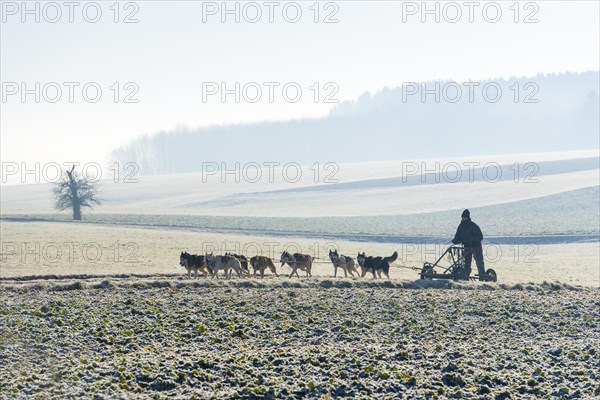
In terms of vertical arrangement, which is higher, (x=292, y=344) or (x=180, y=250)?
(x=180, y=250)

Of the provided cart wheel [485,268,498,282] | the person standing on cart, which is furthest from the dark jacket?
cart wheel [485,268,498,282]

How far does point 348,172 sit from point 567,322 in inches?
4636

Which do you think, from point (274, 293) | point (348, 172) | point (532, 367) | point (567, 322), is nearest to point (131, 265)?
point (274, 293)

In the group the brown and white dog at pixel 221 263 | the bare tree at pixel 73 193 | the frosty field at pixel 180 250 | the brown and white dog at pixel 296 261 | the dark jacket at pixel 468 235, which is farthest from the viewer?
the bare tree at pixel 73 193

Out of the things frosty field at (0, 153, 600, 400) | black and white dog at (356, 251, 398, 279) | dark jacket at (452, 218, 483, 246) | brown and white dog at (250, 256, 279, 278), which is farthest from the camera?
black and white dog at (356, 251, 398, 279)

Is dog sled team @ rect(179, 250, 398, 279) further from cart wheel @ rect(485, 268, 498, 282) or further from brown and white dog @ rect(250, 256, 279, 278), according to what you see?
cart wheel @ rect(485, 268, 498, 282)

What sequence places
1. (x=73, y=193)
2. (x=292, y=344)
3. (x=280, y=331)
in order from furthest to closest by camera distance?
1. (x=73, y=193)
2. (x=280, y=331)
3. (x=292, y=344)

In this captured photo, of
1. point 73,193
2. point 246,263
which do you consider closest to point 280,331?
point 246,263

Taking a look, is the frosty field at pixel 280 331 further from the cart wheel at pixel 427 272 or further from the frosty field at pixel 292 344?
the cart wheel at pixel 427 272

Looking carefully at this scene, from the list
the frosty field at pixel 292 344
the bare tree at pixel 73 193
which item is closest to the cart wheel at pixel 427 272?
the frosty field at pixel 292 344

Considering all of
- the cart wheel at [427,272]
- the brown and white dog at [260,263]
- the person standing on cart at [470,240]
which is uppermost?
the person standing on cart at [470,240]

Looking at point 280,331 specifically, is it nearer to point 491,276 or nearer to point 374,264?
point 374,264

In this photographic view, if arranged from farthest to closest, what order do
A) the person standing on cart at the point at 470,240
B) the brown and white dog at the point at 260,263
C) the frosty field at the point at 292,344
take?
1. the brown and white dog at the point at 260,263
2. the person standing on cart at the point at 470,240
3. the frosty field at the point at 292,344

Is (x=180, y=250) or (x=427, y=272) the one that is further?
(x=180, y=250)
